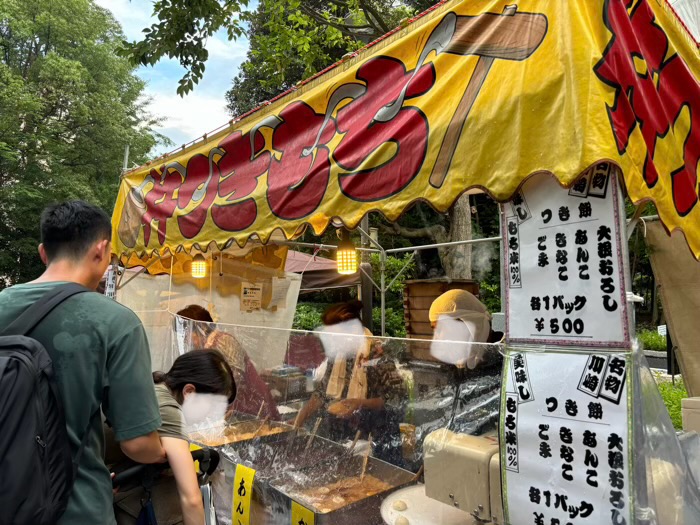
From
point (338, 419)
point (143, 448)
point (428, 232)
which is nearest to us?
point (143, 448)

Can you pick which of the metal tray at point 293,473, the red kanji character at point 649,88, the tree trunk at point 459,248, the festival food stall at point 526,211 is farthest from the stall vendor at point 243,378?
the tree trunk at point 459,248

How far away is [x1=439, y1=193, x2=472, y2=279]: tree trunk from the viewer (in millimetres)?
9875

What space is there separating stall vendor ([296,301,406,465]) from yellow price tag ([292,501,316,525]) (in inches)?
23.5

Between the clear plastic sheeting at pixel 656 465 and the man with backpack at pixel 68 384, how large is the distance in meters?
1.81

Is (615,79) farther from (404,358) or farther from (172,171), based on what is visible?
(172,171)

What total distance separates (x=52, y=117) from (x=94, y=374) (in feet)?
65.6

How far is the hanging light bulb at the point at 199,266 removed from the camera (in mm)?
6449

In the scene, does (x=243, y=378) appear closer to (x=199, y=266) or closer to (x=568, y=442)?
(x=199, y=266)

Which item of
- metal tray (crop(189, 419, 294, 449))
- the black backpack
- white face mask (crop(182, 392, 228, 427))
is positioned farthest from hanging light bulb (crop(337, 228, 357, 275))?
the black backpack

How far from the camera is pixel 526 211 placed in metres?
2.03

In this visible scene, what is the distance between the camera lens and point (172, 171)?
183 inches

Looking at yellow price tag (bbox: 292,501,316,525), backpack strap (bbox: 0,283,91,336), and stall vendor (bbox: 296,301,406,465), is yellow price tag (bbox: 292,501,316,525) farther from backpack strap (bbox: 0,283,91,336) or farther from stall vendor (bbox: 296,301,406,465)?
backpack strap (bbox: 0,283,91,336)


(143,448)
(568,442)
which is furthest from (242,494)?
→ (568,442)

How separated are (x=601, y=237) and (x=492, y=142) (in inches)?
24.6
